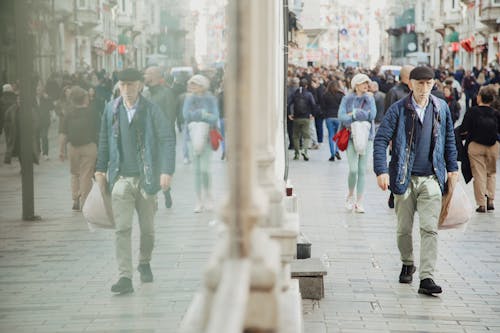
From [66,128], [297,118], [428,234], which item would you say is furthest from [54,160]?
[297,118]

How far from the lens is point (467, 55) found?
73.7 m

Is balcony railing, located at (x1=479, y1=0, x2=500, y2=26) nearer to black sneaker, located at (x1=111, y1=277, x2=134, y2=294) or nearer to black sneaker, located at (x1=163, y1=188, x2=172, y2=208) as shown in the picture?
black sneaker, located at (x1=163, y1=188, x2=172, y2=208)

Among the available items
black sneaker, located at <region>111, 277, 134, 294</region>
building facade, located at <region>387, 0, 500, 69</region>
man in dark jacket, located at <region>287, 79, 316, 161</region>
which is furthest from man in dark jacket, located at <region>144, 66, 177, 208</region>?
building facade, located at <region>387, 0, 500, 69</region>

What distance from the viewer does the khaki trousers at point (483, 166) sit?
13.2m

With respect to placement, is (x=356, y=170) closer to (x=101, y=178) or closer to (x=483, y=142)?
(x=483, y=142)

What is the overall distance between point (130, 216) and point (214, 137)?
3.03 feet


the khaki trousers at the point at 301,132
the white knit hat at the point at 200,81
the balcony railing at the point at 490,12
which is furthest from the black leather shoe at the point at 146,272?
the balcony railing at the point at 490,12

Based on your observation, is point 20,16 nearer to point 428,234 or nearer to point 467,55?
point 428,234

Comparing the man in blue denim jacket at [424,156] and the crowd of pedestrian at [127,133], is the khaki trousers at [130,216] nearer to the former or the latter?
the crowd of pedestrian at [127,133]

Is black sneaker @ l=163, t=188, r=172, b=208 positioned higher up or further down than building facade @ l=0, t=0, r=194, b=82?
further down

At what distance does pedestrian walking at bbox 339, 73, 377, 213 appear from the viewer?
525 inches

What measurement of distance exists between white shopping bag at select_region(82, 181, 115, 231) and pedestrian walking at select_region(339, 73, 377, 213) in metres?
7.89

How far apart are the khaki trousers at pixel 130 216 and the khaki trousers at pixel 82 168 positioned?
195mm

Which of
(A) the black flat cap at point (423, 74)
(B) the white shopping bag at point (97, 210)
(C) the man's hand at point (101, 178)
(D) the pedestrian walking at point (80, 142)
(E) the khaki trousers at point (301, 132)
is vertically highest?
(A) the black flat cap at point (423, 74)
